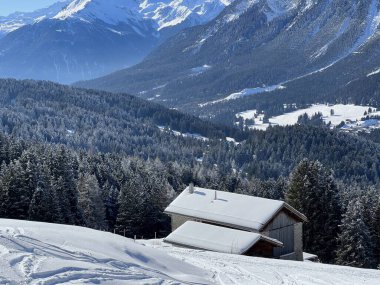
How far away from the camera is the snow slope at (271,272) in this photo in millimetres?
21478

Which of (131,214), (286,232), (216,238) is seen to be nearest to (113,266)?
(216,238)

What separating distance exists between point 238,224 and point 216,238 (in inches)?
147

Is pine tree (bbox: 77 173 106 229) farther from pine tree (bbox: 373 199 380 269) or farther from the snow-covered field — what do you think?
the snow-covered field

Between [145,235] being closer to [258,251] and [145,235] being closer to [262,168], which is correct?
[258,251]

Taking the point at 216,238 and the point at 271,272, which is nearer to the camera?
the point at 271,272

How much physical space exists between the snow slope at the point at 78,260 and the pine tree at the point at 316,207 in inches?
1275

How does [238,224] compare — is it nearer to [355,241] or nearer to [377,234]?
[355,241]

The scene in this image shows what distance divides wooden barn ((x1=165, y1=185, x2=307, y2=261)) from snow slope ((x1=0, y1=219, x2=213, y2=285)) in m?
12.6

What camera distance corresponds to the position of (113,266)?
1883 centimetres

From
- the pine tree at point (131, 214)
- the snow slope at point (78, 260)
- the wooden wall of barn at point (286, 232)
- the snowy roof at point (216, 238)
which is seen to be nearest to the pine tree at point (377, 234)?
the wooden wall of barn at point (286, 232)

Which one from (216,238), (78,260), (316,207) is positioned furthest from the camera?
(316,207)

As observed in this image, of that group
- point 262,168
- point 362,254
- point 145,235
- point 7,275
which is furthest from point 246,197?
point 262,168

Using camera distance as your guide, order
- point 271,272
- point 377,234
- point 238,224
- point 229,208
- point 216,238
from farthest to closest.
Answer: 1. point 377,234
2. point 229,208
3. point 238,224
4. point 216,238
5. point 271,272

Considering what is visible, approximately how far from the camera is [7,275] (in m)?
16.1
